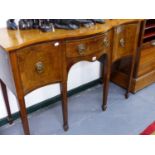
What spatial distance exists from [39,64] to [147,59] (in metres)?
1.26

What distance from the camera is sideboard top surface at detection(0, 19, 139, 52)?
1.07 metres

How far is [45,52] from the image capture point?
3.88 ft

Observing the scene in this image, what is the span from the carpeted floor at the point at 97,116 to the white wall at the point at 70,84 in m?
0.11

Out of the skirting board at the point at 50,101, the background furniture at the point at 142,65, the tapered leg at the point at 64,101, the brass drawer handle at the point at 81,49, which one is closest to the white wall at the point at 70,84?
the skirting board at the point at 50,101

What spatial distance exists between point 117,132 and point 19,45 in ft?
3.39

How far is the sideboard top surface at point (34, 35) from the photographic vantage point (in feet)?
3.50

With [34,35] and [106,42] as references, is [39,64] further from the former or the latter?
[106,42]

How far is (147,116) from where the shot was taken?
5.95 feet

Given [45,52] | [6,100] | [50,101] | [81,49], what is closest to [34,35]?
[45,52]

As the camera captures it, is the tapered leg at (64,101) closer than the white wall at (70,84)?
Yes

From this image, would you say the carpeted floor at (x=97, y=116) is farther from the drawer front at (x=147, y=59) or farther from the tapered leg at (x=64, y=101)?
the drawer front at (x=147, y=59)

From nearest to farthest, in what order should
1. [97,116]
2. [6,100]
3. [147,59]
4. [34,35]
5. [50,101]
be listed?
[34,35] → [6,100] → [97,116] → [50,101] → [147,59]

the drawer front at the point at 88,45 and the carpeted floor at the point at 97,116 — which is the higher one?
the drawer front at the point at 88,45

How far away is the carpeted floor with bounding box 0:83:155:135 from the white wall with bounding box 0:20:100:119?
0.11 metres
